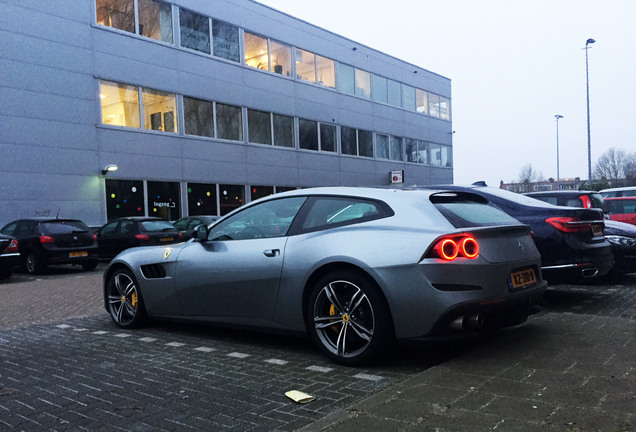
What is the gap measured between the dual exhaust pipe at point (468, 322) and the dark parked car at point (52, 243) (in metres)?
11.8

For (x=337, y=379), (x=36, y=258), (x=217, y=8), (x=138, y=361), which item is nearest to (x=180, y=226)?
(x=36, y=258)

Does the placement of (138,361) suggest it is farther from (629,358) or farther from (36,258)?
(36,258)

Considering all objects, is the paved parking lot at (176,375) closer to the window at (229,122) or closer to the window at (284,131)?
the window at (229,122)

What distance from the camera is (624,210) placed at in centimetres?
1480

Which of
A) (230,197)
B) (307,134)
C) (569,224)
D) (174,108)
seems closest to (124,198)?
(174,108)

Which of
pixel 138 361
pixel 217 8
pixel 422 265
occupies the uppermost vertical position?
pixel 217 8

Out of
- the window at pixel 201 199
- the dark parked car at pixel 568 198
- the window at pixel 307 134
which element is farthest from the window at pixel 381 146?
the dark parked car at pixel 568 198

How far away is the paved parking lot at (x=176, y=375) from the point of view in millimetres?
3338

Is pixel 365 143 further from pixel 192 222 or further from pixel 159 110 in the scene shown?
Answer: pixel 192 222

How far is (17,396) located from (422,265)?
2.99 m

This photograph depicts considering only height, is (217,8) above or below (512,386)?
above

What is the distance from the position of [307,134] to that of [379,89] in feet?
24.3

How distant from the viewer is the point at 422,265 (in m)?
3.96

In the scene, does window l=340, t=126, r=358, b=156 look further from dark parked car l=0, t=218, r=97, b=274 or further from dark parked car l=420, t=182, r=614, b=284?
dark parked car l=420, t=182, r=614, b=284
